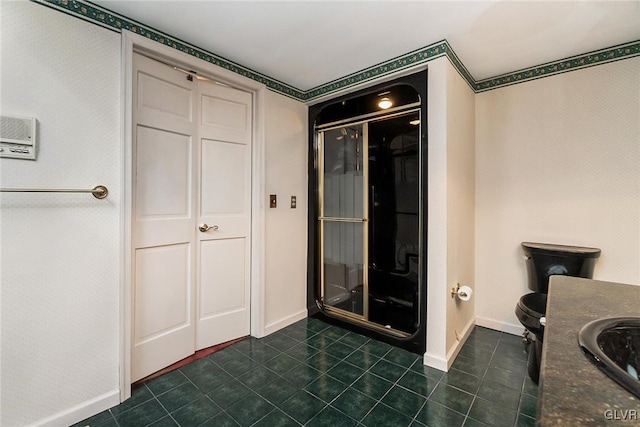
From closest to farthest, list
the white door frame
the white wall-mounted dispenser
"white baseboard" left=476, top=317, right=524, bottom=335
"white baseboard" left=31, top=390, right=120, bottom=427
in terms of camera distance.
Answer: the white wall-mounted dispenser → "white baseboard" left=31, top=390, right=120, bottom=427 → the white door frame → "white baseboard" left=476, top=317, right=524, bottom=335

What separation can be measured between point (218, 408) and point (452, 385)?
148 cm

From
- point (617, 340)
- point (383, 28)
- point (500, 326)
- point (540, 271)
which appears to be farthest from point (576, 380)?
point (500, 326)

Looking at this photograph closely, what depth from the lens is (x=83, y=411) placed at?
156 cm

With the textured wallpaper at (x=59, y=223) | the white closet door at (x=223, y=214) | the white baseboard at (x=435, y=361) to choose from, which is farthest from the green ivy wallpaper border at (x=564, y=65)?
the textured wallpaper at (x=59, y=223)

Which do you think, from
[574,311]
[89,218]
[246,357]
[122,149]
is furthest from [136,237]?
[574,311]

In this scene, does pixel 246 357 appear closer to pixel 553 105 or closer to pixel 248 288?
pixel 248 288

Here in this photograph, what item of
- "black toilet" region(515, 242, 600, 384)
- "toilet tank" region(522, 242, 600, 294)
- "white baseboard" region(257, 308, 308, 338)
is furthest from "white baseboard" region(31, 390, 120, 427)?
"toilet tank" region(522, 242, 600, 294)

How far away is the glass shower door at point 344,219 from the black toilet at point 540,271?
126cm

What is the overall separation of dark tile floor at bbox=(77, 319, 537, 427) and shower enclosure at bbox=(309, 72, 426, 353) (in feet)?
1.27

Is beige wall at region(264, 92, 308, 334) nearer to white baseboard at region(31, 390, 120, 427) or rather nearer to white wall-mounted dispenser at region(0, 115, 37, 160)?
white baseboard at region(31, 390, 120, 427)

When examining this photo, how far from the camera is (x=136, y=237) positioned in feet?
6.05

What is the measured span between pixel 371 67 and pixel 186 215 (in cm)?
192

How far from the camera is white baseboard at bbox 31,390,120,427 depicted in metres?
1.47

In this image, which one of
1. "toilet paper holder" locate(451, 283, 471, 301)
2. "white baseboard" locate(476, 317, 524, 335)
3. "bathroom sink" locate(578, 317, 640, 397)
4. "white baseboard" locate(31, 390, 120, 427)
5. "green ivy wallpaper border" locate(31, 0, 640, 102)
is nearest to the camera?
"bathroom sink" locate(578, 317, 640, 397)
